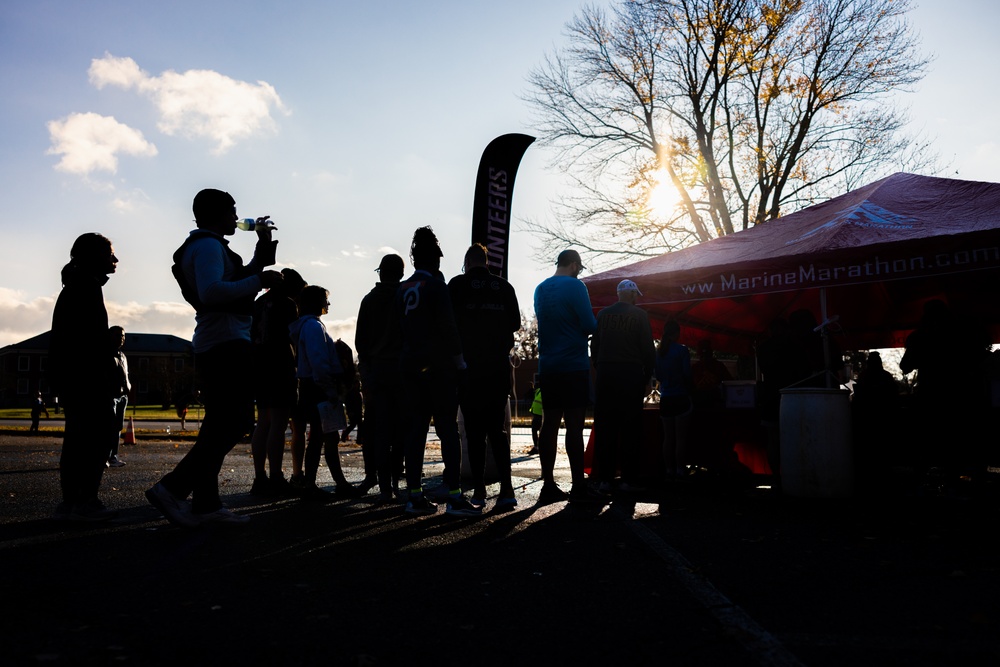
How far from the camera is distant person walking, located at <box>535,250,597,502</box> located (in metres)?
6.94

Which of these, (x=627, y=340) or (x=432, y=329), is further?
(x=627, y=340)

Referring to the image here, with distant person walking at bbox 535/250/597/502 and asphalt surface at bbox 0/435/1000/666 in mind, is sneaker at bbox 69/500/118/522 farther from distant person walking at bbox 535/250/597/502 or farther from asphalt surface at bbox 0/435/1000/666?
distant person walking at bbox 535/250/597/502

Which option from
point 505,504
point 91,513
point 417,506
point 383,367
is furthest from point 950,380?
point 91,513

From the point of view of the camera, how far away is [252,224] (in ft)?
17.3

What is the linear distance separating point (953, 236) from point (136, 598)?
277 inches

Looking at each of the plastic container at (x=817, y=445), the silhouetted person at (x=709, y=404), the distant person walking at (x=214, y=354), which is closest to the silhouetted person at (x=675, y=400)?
the silhouetted person at (x=709, y=404)

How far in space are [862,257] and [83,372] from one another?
6.60 m

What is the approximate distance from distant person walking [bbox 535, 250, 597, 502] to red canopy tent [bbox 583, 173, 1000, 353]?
7.38ft

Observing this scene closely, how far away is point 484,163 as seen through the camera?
9984 millimetres

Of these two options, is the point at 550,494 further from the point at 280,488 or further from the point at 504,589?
the point at 504,589

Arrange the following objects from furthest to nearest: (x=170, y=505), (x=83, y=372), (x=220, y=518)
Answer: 1. (x=83, y=372)
2. (x=220, y=518)
3. (x=170, y=505)

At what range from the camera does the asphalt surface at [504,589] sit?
263 centimetres

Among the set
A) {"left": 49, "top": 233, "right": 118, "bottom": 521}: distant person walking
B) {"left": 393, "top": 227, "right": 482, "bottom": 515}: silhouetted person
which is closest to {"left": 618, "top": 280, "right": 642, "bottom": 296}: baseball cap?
{"left": 393, "top": 227, "right": 482, "bottom": 515}: silhouetted person

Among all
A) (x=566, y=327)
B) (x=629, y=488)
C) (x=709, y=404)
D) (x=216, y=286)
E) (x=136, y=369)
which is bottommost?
(x=629, y=488)
